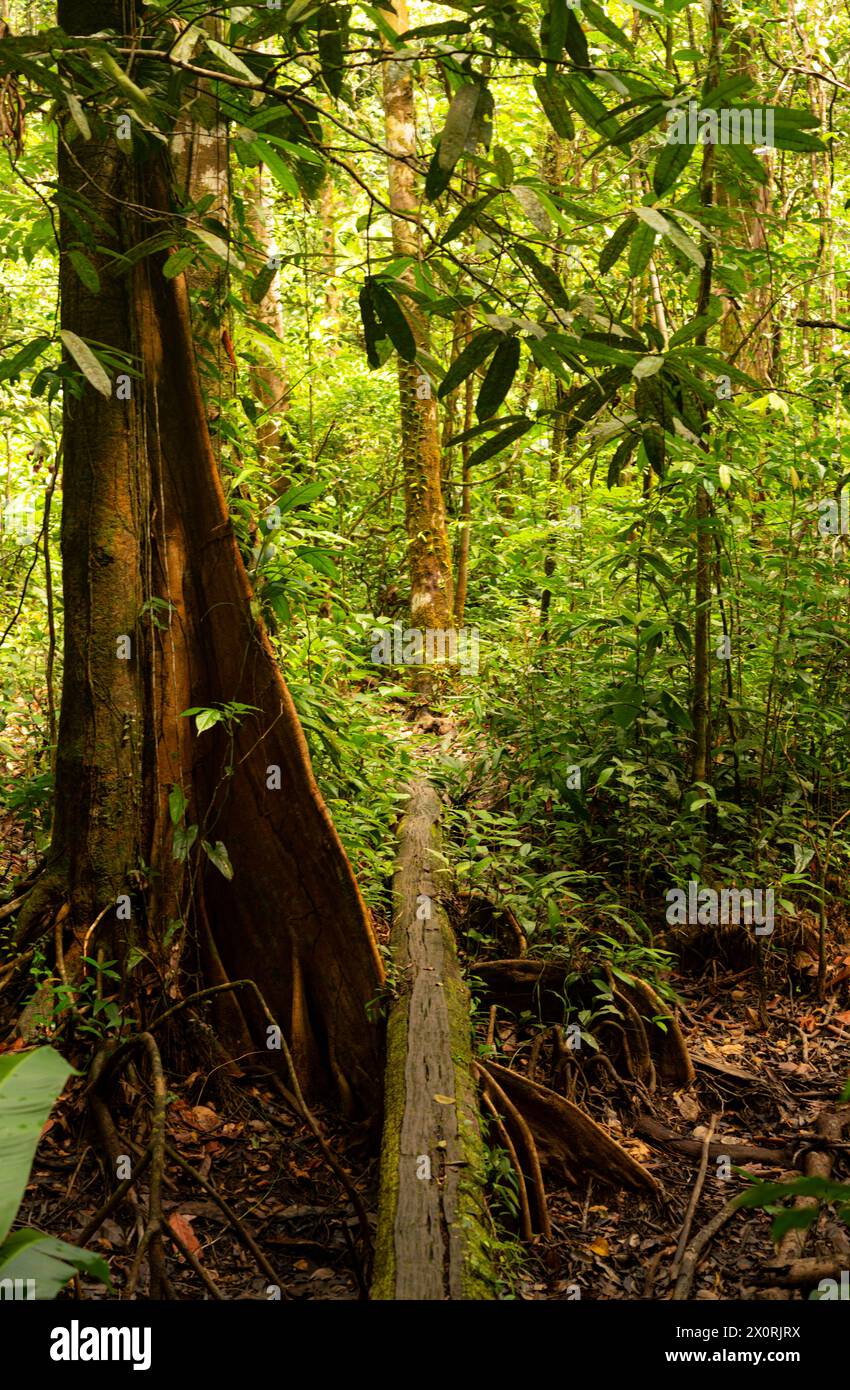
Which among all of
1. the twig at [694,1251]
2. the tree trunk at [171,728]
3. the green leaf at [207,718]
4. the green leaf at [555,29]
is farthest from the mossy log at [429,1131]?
the green leaf at [555,29]

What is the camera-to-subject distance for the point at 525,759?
523 cm

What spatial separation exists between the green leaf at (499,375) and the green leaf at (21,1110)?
1468 millimetres

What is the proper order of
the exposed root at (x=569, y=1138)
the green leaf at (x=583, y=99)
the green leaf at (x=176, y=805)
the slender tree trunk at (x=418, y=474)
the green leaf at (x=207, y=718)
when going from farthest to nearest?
the slender tree trunk at (x=418, y=474) < the exposed root at (x=569, y=1138) < the green leaf at (x=176, y=805) < the green leaf at (x=207, y=718) < the green leaf at (x=583, y=99)

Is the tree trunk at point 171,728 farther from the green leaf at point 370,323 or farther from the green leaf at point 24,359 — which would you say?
the green leaf at point 370,323

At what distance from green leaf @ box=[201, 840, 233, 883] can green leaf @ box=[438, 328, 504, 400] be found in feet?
5.79

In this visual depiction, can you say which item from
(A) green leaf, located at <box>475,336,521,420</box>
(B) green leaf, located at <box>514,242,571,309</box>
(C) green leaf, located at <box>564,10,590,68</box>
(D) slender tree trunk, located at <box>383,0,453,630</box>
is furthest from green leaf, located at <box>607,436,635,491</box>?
(D) slender tree trunk, located at <box>383,0,453,630</box>

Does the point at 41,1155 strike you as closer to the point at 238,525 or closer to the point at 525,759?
the point at 238,525

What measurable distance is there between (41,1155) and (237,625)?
5.58 feet

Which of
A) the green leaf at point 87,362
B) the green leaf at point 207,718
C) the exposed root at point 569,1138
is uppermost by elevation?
the green leaf at point 87,362

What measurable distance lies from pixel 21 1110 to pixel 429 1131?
63.6 inches

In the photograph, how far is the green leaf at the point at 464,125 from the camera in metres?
1.99

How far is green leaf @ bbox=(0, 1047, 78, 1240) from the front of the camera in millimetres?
1307

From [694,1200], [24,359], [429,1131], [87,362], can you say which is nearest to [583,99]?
[87,362]

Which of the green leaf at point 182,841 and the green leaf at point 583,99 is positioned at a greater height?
the green leaf at point 583,99
